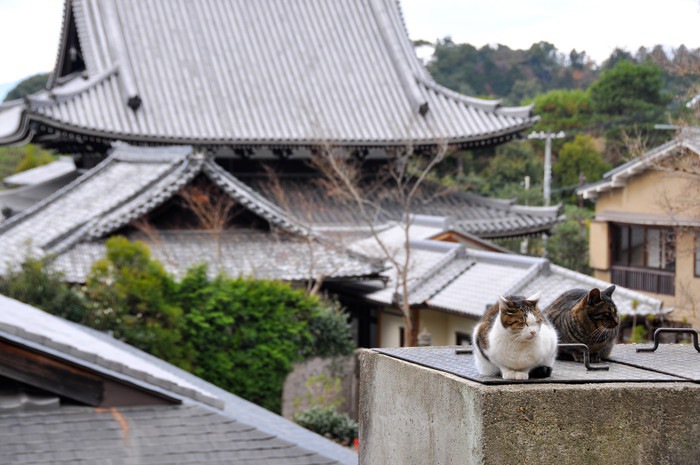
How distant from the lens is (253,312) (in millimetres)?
14055

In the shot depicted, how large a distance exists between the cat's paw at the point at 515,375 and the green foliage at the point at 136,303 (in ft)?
34.6

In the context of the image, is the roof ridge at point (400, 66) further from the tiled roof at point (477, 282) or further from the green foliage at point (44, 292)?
the green foliage at point (44, 292)

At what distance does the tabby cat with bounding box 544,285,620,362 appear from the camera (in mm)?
2699

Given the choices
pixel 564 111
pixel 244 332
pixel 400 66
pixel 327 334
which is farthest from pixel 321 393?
pixel 564 111

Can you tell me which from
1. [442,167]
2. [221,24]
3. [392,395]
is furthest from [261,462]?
[442,167]

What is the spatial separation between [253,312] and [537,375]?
464 inches

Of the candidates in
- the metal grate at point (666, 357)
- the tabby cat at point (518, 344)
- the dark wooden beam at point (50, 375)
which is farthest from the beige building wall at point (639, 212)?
the tabby cat at point (518, 344)

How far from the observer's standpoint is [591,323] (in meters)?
2.73

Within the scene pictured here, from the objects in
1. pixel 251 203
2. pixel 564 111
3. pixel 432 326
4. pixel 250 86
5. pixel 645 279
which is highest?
pixel 564 111

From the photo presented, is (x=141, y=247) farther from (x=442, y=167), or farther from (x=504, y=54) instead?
(x=504, y=54)

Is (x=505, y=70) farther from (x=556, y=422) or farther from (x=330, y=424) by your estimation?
(x=556, y=422)

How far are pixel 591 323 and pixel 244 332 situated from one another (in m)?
11.5

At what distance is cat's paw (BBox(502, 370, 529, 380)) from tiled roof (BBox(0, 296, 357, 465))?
3146 mm

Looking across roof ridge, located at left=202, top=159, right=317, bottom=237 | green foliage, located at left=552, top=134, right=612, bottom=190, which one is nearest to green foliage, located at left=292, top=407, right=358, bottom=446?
roof ridge, located at left=202, top=159, right=317, bottom=237
